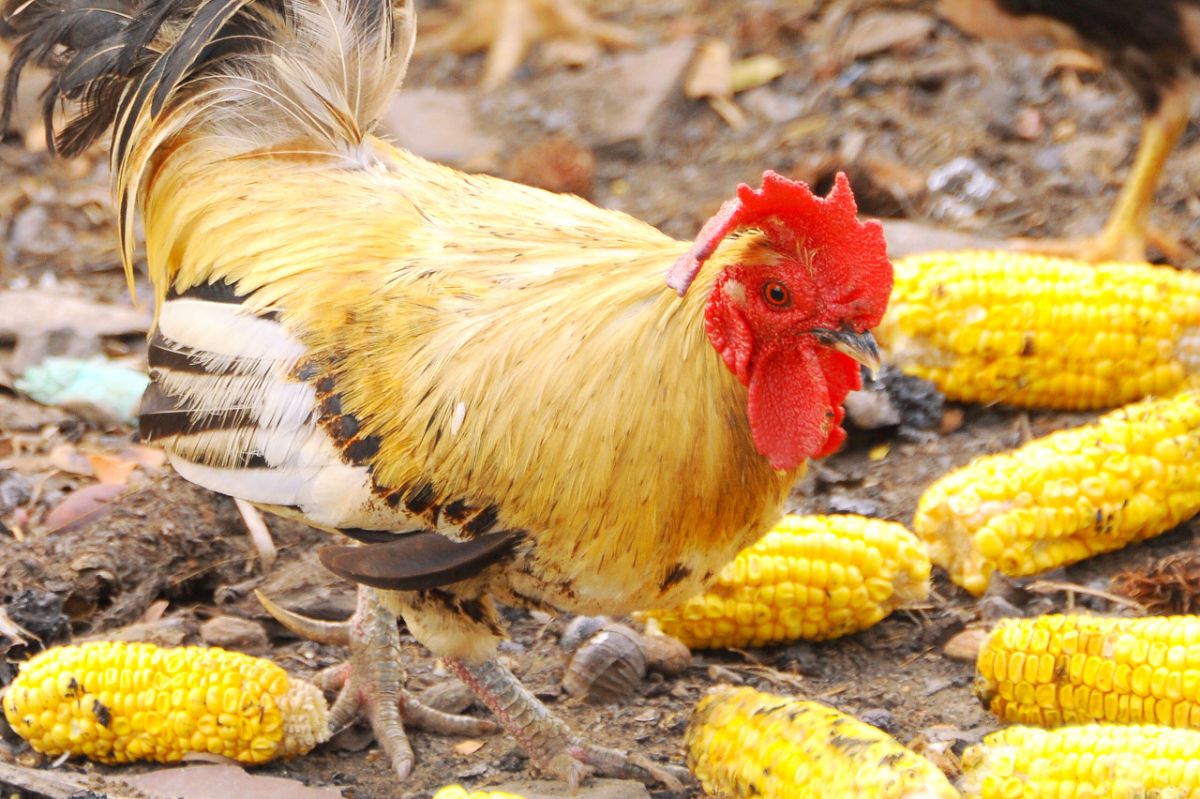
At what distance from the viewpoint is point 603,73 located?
25.9 ft

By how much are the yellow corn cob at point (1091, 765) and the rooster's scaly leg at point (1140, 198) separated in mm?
2968

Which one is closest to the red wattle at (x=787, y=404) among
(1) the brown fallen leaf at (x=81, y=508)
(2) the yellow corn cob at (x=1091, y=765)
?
(2) the yellow corn cob at (x=1091, y=765)

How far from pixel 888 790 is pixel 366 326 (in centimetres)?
150

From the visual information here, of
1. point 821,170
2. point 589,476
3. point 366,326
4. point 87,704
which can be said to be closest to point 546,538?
point 589,476

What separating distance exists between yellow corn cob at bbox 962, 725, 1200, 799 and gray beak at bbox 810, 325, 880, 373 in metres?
0.79

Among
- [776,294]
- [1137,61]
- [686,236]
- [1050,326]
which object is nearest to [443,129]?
[686,236]

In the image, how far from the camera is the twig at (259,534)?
165 inches

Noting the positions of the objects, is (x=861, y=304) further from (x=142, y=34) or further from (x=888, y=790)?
(x=142, y=34)

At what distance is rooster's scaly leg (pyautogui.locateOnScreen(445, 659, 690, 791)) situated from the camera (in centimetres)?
335

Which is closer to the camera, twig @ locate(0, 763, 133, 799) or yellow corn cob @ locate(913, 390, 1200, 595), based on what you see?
twig @ locate(0, 763, 133, 799)

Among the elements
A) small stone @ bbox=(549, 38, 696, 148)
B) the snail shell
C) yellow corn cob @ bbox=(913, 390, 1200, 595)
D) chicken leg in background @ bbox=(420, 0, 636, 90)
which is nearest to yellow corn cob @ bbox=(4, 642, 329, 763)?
the snail shell

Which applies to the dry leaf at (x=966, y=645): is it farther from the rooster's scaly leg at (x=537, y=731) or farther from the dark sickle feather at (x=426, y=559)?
the dark sickle feather at (x=426, y=559)

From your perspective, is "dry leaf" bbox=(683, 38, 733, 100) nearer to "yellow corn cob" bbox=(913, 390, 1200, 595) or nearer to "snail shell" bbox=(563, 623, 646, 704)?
"yellow corn cob" bbox=(913, 390, 1200, 595)

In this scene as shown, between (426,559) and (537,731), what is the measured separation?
1.99 feet
